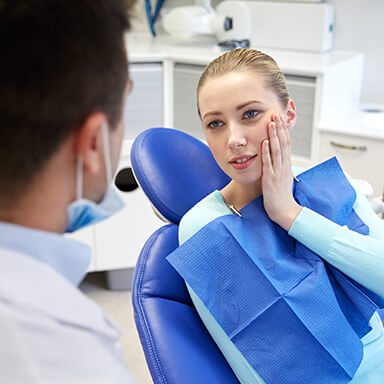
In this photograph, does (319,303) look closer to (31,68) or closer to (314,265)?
(314,265)

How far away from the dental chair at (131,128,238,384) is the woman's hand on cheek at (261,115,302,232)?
10.4 inches

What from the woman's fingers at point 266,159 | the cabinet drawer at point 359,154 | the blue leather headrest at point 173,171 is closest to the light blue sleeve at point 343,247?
the woman's fingers at point 266,159

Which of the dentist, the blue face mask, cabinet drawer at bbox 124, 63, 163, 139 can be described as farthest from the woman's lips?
cabinet drawer at bbox 124, 63, 163, 139

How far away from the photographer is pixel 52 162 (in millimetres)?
666

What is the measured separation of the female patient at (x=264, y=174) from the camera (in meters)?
1.20

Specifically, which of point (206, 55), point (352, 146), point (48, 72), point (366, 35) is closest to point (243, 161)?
point (48, 72)

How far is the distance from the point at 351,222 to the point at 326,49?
4.79ft

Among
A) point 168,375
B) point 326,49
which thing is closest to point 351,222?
point 168,375

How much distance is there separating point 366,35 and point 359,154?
0.69 meters

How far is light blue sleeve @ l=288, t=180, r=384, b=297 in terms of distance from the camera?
1190 mm

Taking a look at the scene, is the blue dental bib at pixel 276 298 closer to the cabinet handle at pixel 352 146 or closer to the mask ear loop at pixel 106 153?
the mask ear loop at pixel 106 153

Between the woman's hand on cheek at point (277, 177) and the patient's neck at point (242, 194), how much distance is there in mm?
84

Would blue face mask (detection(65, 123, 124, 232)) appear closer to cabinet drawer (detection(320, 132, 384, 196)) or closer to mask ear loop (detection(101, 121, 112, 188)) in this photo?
mask ear loop (detection(101, 121, 112, 188))

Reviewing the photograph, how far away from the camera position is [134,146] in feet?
4.80
